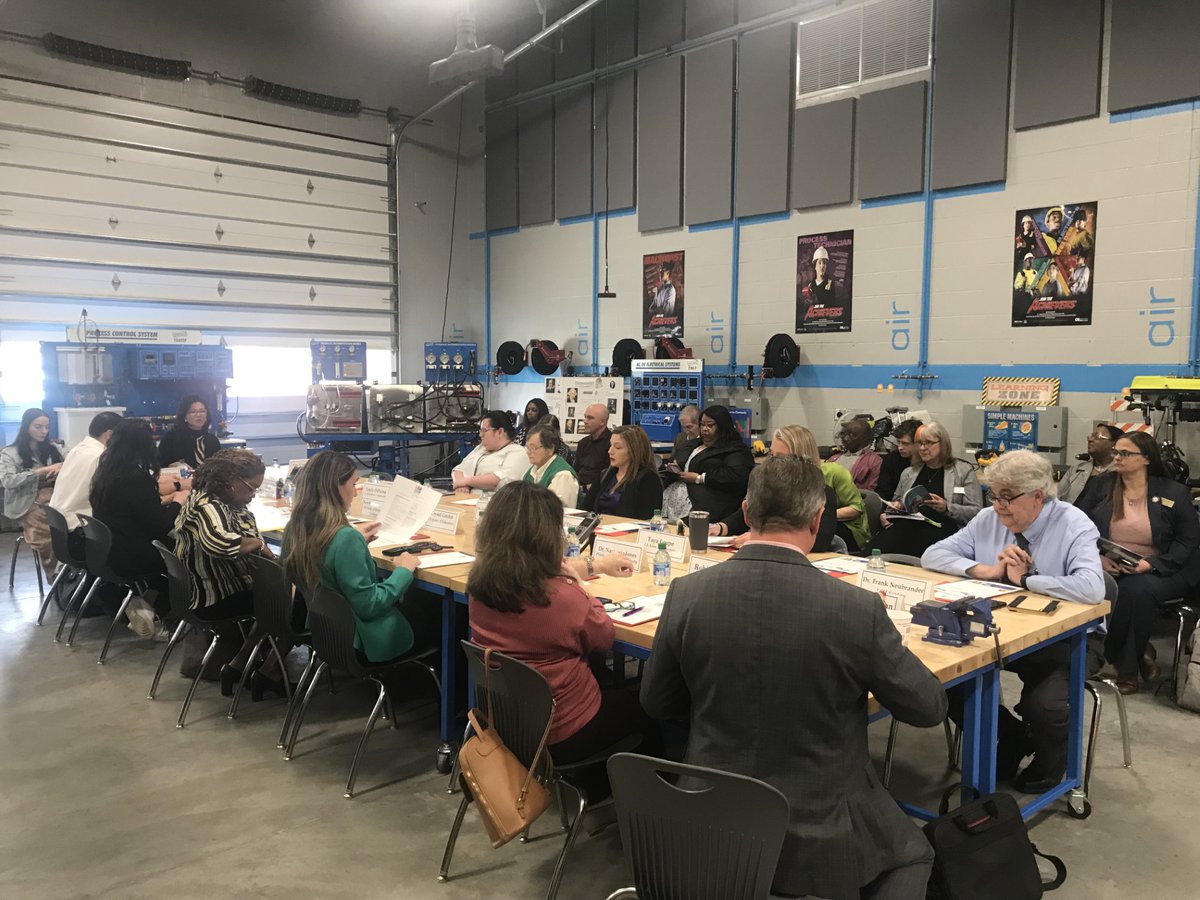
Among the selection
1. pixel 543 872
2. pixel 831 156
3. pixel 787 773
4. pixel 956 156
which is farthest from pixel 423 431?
pixel 787 773

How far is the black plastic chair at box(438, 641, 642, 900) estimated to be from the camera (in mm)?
2441

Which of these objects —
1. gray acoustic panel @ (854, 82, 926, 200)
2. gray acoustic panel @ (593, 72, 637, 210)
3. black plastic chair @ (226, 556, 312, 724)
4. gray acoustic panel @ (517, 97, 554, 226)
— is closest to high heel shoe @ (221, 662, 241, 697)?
black plastic chair @ (226, 556, 312, 724)

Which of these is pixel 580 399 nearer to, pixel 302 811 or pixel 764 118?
pixel 764 118

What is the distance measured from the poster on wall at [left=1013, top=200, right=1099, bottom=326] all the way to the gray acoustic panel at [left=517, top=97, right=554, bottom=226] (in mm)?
5879

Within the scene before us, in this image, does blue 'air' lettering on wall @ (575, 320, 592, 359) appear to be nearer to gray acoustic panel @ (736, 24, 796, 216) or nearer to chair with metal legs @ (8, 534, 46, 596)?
gray acoustic panel @ (736, 24, 796, 216)

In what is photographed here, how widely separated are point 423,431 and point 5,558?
3977 mm

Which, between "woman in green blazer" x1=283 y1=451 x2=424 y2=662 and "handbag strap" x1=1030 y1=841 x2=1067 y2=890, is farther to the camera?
"woman in green blazer" x1=283 y1=451 x2=424 y2=662

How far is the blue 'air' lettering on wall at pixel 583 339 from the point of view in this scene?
36.2 ft

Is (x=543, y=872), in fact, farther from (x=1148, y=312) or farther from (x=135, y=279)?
(x=135, y=279)

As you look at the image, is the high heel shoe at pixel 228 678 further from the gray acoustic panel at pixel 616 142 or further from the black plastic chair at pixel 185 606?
the gray acoustic panel at pixel 616 142

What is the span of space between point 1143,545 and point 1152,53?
400 cm

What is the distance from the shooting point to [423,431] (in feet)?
32.3

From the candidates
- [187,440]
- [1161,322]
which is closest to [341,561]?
[187,440]

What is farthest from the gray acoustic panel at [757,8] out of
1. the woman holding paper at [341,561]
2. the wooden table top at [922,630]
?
the woman holding paper at [341,561]
